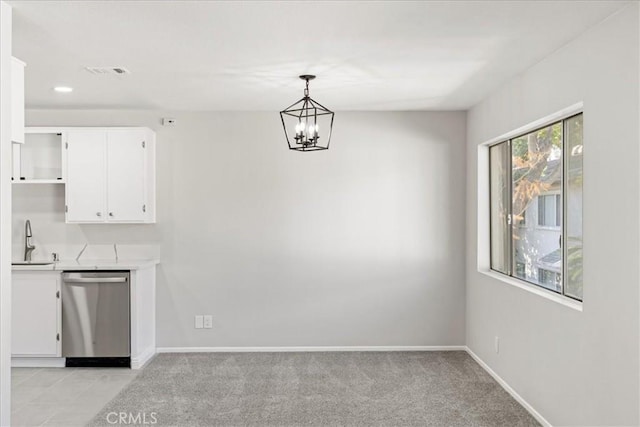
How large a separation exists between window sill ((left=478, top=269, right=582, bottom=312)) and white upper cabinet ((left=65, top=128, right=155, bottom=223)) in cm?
336

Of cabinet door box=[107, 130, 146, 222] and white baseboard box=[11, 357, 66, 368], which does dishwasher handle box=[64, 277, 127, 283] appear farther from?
white baseboard box=[11, 357, 66, 368]

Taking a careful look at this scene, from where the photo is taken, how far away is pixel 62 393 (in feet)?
14.4

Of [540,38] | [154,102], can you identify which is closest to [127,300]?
[154,102]

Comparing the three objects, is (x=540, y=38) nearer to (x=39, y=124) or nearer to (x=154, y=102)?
(x=154, y=102)

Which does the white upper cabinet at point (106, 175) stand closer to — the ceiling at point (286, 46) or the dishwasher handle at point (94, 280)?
the ceiling at point (286, 46)

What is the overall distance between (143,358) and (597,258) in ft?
13.2

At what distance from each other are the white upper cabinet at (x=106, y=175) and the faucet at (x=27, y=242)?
55 centimetres

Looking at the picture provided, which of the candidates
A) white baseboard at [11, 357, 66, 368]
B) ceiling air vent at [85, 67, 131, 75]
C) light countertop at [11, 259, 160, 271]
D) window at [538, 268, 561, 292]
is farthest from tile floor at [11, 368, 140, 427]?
window at [538, 268, 561, 292]

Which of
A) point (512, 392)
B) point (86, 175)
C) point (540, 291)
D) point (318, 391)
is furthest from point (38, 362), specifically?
point (540, 291)

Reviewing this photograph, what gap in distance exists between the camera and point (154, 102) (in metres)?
5.21

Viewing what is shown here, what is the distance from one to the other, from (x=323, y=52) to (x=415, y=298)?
9.97ft

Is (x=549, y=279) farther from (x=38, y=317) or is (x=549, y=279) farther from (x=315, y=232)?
(x=38, y=317)
